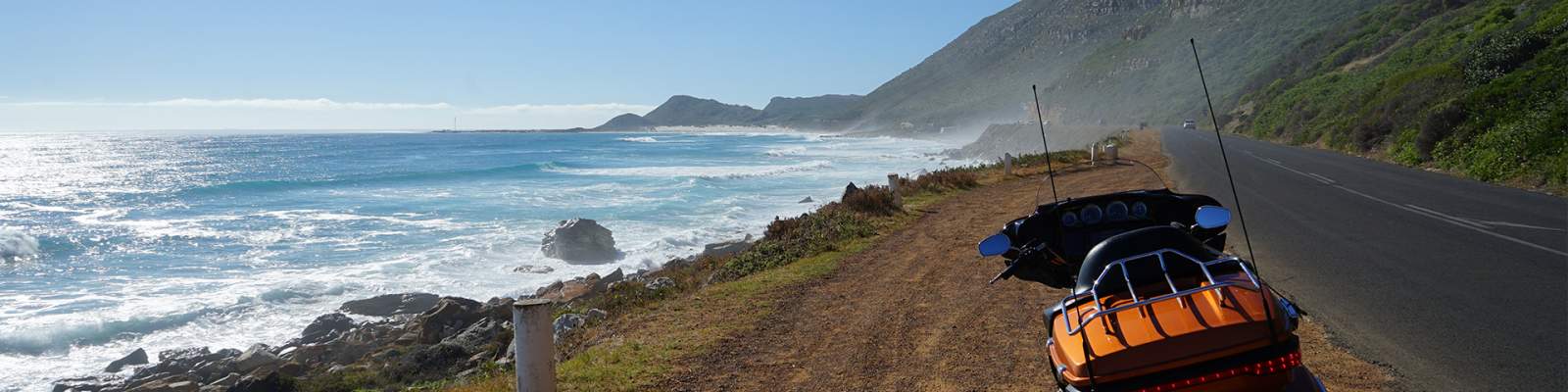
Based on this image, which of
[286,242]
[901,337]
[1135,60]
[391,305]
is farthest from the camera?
[1135,60]

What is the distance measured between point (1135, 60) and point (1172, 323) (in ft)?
420

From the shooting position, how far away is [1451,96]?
2358 cm

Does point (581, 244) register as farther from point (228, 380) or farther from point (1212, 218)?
point (1212, 218)

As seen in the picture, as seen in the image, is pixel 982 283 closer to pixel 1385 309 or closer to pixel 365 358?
pixel 1385 309

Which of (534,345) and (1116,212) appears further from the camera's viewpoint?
(534,345)

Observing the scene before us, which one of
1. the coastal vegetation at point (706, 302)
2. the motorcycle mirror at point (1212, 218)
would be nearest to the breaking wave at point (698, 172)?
the coastal vegetation at point (706, 302)

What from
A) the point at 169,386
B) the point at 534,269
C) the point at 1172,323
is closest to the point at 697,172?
the point at 534,269

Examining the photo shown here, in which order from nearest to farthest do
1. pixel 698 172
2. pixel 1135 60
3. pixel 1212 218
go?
pixel 1212 218 < pixel 698 172 < pixel 1135 60

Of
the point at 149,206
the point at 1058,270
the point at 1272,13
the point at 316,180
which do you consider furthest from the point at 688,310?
the point at 1272,13

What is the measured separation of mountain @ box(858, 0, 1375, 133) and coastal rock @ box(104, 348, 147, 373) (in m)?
72.4

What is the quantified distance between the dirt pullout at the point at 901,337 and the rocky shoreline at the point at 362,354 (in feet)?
8.80

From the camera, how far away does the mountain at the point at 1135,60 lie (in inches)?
3359

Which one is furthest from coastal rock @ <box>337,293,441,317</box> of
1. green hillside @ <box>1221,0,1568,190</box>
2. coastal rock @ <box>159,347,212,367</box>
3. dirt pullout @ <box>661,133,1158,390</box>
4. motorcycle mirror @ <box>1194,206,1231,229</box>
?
green hillside @ <box>1221,0,1568,190</box>

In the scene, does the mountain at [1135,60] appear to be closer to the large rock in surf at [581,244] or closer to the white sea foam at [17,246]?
the large rock in surf at [581,244]
